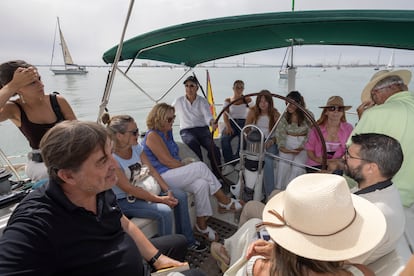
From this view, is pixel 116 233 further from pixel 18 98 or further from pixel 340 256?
pixel 18 98

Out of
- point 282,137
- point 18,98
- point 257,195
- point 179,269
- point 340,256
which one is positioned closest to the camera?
point 340,256

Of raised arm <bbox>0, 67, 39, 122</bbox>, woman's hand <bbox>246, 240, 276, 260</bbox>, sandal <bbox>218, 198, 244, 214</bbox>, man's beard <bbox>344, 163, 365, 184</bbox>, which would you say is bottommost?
sandal <bbox>218, 198, 244, 214</bbox>

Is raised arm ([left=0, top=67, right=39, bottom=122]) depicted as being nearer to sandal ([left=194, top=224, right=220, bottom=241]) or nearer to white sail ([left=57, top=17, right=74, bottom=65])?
sandal ([left=194, top=224, right=220, bottom=241])

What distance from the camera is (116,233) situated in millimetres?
1109

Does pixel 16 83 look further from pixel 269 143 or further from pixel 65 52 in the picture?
pixel 65 52

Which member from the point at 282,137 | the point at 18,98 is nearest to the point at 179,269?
the point at 18,98

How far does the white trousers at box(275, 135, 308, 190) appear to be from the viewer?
8.33 ft

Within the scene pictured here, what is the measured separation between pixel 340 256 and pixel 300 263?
113 mm

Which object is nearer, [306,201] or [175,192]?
[306,201]

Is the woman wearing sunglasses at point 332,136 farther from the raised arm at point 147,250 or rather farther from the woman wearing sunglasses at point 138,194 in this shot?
the raised arm at point 147,250

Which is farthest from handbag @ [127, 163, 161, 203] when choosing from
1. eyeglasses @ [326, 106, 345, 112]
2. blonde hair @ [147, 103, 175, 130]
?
eyeglasses @ [326, 106, 345, 112]

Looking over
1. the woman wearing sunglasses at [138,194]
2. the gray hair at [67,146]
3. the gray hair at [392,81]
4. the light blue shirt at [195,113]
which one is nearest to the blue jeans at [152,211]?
the woman wearing sunglasses at [138,194]

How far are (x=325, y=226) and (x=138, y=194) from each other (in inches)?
48.4

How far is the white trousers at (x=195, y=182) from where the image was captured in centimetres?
203
